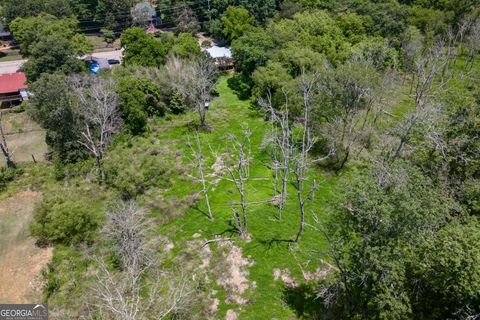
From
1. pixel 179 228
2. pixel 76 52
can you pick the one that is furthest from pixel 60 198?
pixel 76 52

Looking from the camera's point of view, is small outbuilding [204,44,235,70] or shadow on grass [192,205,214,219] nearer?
shadow on grass [192,205,214,219]

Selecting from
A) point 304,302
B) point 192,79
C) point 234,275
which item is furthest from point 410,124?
point 192,79

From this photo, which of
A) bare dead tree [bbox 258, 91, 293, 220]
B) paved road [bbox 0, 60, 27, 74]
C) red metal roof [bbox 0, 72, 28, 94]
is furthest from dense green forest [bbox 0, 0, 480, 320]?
red metal roof [bbox 0, 72, 28, 94]

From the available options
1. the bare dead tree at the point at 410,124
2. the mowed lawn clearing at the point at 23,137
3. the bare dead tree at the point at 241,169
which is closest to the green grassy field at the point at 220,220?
the bare dead tree at the point at 241,169

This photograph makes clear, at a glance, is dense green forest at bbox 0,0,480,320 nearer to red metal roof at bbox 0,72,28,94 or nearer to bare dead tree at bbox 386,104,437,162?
bare dead tree at bbox 386,104,437,162

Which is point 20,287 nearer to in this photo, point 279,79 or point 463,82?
point 279,79

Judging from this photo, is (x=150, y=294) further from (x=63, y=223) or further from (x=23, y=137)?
(x=23, y=137)

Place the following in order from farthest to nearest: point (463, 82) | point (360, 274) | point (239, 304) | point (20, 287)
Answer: point (463, 82), point (20, 287), point (239, 304), point (360, 274)

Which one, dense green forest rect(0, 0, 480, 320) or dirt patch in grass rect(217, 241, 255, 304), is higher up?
dense green forest rect(0, 0, 480, 320)
